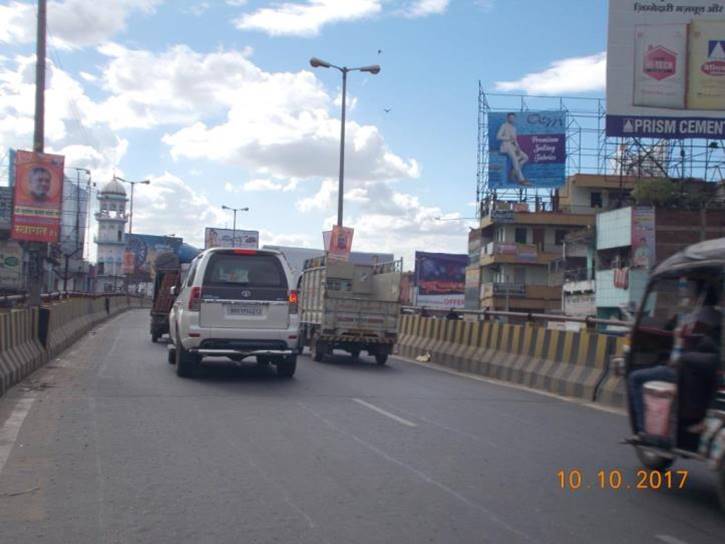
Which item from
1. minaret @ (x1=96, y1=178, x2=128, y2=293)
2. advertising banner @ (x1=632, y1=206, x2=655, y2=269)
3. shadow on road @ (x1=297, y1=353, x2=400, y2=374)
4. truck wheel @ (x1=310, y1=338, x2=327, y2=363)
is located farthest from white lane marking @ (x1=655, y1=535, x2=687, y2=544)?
minaret @ (x1=96, y1=178, x2=128, y2=293)

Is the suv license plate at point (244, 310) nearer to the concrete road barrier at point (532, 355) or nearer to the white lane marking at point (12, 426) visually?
the white lane marking at point (12, 426)

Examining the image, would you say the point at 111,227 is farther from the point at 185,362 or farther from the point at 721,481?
the point at 721,481

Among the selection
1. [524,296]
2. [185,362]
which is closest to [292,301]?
[185,362]

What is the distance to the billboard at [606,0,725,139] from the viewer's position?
23734mm

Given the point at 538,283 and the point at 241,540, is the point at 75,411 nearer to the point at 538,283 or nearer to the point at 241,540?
the point at 241,540

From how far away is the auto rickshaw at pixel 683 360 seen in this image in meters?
6.35

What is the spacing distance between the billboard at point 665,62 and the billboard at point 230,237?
5292cm

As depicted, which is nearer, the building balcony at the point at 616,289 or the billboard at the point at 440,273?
the building balcony at the point at 616,289

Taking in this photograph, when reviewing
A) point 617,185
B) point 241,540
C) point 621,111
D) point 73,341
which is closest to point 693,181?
point 617,185

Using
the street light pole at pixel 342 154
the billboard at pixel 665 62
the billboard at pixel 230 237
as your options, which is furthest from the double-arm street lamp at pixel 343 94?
the billboard at pixel 230 237

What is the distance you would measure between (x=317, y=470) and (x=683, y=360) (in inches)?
128

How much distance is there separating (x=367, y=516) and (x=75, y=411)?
18.8 feet

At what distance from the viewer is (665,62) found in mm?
23828

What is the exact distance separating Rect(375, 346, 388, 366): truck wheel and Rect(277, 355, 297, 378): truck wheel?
188 inches
